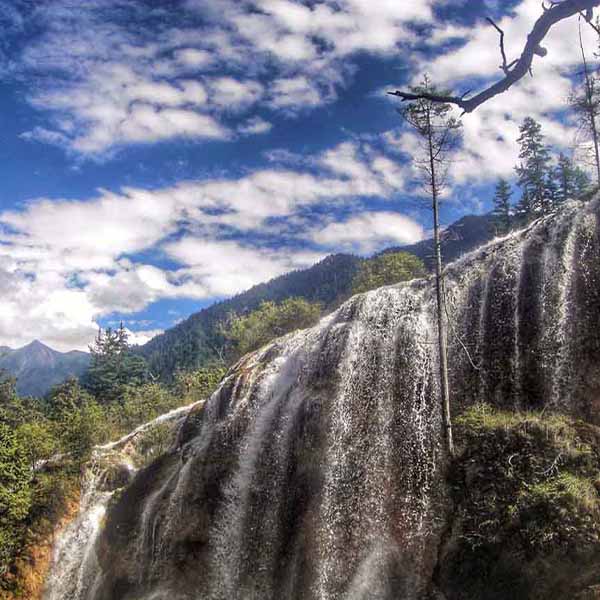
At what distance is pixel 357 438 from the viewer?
20.2m

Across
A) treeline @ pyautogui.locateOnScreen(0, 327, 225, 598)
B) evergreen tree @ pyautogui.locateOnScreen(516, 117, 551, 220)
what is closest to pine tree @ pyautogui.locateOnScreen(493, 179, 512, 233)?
evergreen tree @ pyautogui.locateOnScreen(516, 117, 551, 220)

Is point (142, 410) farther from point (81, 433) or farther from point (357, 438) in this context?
point (357, 438)

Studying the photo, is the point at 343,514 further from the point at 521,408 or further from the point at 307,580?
the point at 521,408

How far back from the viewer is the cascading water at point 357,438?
18.2m

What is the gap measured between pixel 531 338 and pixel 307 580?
36.5 feet

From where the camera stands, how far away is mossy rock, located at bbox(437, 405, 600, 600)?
542 inches

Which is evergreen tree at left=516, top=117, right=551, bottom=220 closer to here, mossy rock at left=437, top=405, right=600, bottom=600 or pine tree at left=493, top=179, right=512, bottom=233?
pine tree at left=493, top=179, right=512, bottom=233

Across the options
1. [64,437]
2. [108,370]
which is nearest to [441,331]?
[64,437]

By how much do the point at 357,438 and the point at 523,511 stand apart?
6447mm

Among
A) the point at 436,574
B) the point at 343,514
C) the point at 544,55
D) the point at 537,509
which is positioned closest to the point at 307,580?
the point at 343,514

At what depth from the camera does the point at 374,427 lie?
66.3 feet

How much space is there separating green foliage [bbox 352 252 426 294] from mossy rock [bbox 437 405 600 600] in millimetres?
27285

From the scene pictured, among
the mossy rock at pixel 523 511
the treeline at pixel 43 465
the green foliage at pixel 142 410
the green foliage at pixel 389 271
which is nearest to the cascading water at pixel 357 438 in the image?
the mossy rock at pixel 523 511

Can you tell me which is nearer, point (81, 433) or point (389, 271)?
point (81, 433)
